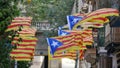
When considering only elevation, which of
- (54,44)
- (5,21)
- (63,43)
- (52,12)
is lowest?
(52,12)

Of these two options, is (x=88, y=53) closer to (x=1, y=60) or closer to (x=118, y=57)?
(x=118, y=57)

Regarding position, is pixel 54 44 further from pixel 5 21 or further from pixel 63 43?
pixel 5 21

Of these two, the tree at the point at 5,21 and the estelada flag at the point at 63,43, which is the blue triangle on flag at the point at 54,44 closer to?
the estelada flag at the point at 63,43

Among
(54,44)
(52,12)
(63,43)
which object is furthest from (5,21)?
(52,12)

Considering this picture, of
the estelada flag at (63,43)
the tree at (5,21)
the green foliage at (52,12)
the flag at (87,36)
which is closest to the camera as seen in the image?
the tree at (5,21)

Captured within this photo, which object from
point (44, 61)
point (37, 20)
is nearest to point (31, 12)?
point (37, 20)

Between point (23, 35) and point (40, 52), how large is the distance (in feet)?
65.9

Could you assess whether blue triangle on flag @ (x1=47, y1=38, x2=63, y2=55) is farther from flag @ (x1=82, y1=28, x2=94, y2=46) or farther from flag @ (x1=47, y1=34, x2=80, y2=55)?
flag @ (x1=82, y1=28, x2=94, y2=46)

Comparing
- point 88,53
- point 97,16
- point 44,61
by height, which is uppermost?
point 97,16

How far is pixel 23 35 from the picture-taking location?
75.0 feet

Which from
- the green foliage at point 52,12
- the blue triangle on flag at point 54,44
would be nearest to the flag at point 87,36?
the blue triangle on flag at point 54,44

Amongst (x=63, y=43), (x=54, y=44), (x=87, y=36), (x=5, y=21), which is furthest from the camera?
(x=87, y=36)

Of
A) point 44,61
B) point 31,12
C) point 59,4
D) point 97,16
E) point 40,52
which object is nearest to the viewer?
point 97,16

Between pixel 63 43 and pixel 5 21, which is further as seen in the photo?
pixel 63 43
